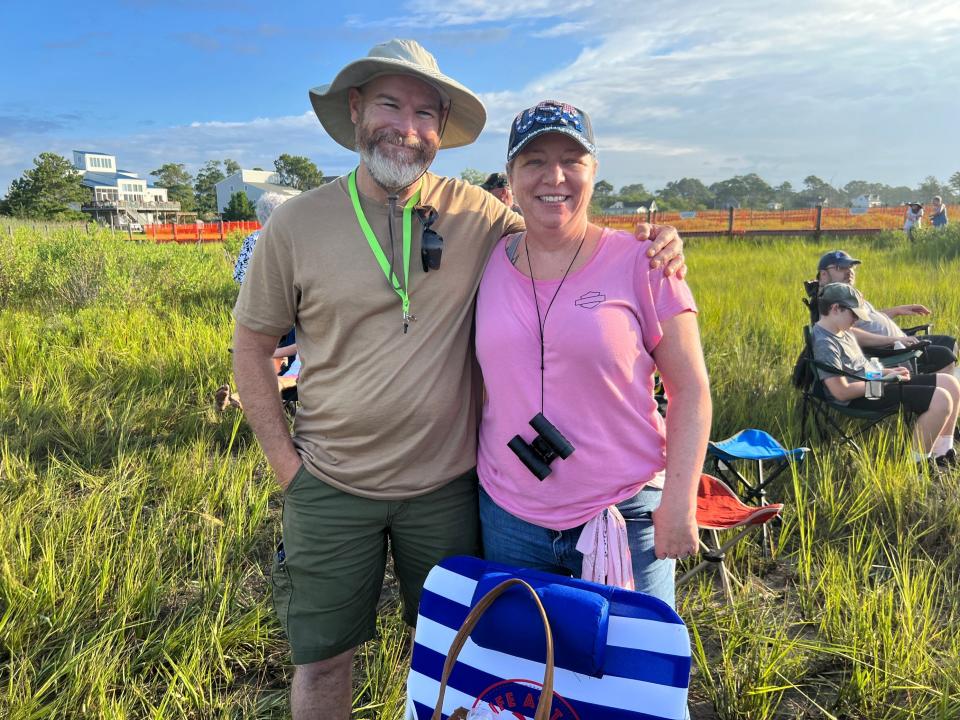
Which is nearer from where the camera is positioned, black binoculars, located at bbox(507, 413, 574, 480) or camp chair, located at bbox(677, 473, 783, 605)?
black binoculars, located at bbox(507, 413, 574, 480)

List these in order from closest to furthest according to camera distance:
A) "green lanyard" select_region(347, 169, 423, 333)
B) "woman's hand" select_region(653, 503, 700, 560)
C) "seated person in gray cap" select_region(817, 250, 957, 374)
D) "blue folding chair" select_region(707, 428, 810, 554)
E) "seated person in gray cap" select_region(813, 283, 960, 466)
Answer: "woman's hand" select_region(653, 503, 700, 560)
"green lanyard" select_region(347, 169, 423, 333)
"blue folding chair" select_region(707, 428, 810, 554)
"seated person in gray cap" select_region(813, 283, 960, 466)
"seated person in gray cap" select_region(817, 250, 957, 374)

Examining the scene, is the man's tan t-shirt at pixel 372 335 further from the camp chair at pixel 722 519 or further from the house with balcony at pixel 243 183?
the house with balcony at pixel 243 183

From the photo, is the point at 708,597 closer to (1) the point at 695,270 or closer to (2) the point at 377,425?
(2) the point at 377,425

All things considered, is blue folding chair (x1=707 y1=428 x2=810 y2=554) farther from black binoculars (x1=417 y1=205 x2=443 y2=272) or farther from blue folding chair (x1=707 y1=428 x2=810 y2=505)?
black binoculars (x1=417 y1=205 x2=443 y2=272)

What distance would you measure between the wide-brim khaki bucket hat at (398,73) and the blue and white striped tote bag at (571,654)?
1407mm

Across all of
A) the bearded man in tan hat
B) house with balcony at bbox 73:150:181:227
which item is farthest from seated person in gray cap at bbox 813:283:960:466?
house with balcony at bbox 73:150:181:227

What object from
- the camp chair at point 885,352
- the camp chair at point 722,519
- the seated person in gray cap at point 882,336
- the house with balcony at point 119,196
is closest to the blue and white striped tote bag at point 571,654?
the camp chair at point 722,519

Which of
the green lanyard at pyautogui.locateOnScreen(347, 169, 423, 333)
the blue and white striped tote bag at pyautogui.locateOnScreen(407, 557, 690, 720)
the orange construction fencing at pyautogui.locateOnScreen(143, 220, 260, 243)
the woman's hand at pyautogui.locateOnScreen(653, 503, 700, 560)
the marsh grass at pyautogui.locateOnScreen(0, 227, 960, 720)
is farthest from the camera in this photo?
the orange construction fencing at pyautogui.locateOnScreen(143, 220, 260, 243)

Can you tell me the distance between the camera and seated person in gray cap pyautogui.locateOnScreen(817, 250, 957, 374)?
5215 millimetres

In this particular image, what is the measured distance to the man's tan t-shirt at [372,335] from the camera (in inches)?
73.7

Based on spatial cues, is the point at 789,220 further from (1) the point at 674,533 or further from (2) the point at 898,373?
(1) the point at 674,533

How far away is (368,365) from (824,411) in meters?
3.75

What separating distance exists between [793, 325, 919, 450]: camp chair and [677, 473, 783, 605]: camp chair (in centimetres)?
158

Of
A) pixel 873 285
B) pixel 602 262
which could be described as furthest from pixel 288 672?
pixel 873 285
